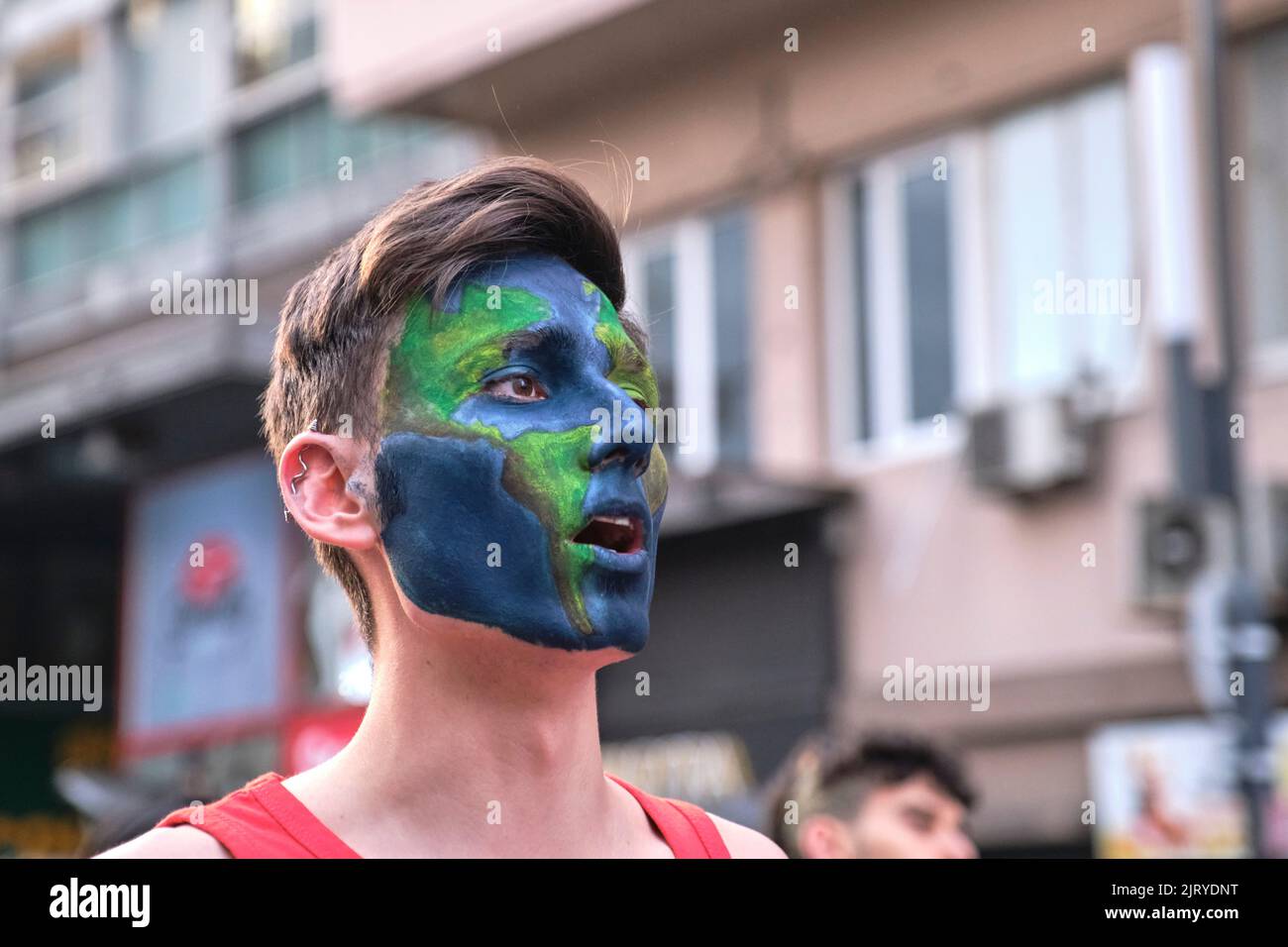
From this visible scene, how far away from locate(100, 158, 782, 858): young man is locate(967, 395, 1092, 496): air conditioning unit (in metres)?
9.22

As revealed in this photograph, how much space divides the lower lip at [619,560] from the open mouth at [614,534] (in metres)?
0.01

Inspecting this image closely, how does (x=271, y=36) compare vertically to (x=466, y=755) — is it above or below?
above

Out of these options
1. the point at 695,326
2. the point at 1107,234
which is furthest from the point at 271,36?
the point at 1107,234

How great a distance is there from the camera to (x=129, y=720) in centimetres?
1652

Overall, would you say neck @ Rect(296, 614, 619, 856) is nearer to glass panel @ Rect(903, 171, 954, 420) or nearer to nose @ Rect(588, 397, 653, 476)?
nose @ Rect(588, 397, 653, 476)

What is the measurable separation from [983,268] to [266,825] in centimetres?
1014

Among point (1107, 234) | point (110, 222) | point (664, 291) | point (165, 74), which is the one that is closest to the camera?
point (1107, 234)

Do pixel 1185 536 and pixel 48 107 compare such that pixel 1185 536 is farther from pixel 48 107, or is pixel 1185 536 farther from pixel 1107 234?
pixel 48 107

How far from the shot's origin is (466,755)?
214 cm

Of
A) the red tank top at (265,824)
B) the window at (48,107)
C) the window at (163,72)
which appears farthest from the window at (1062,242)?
the window at (48,107)

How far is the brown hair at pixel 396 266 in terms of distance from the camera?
2150 millimetres
